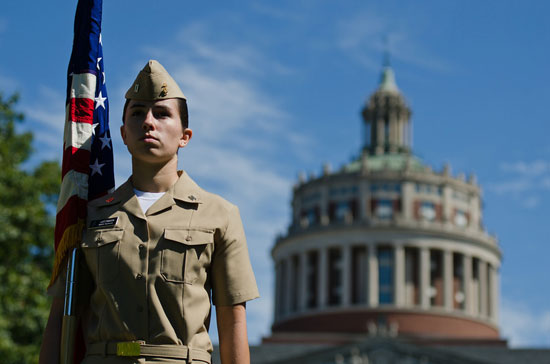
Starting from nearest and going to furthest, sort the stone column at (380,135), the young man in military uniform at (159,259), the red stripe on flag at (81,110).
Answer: the young man in military uniform at (159,259) → the red stripe on flag at (81,110) → the stone column at (380,135)

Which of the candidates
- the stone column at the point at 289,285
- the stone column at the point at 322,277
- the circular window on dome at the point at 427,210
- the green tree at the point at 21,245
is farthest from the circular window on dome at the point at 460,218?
the green tree at the point at 21,245

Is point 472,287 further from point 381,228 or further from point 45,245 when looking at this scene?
point 45,245

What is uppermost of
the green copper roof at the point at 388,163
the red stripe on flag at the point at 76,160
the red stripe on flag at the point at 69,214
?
the green copper roof at the point at 388,163

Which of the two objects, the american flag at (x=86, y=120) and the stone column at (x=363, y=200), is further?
the stone column at (x=363, y=200)

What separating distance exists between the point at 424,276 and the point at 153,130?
7319 cm

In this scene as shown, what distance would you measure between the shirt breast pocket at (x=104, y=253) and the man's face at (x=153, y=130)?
48 cm

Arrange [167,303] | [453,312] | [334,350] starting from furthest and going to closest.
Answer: [453,312] → [334,350] → [167,303]

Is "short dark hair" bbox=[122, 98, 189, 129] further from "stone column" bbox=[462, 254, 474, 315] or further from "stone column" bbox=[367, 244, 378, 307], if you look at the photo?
"stone column" bbox=[462, 254, 474, 315]

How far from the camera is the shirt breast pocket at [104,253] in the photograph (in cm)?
519

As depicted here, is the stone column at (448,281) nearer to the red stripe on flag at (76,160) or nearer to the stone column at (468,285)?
the stone column at (468,285)

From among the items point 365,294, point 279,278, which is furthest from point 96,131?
point 279,278

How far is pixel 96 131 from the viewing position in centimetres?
606

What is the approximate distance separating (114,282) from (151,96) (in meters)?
1.08

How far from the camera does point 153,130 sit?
5.37m
